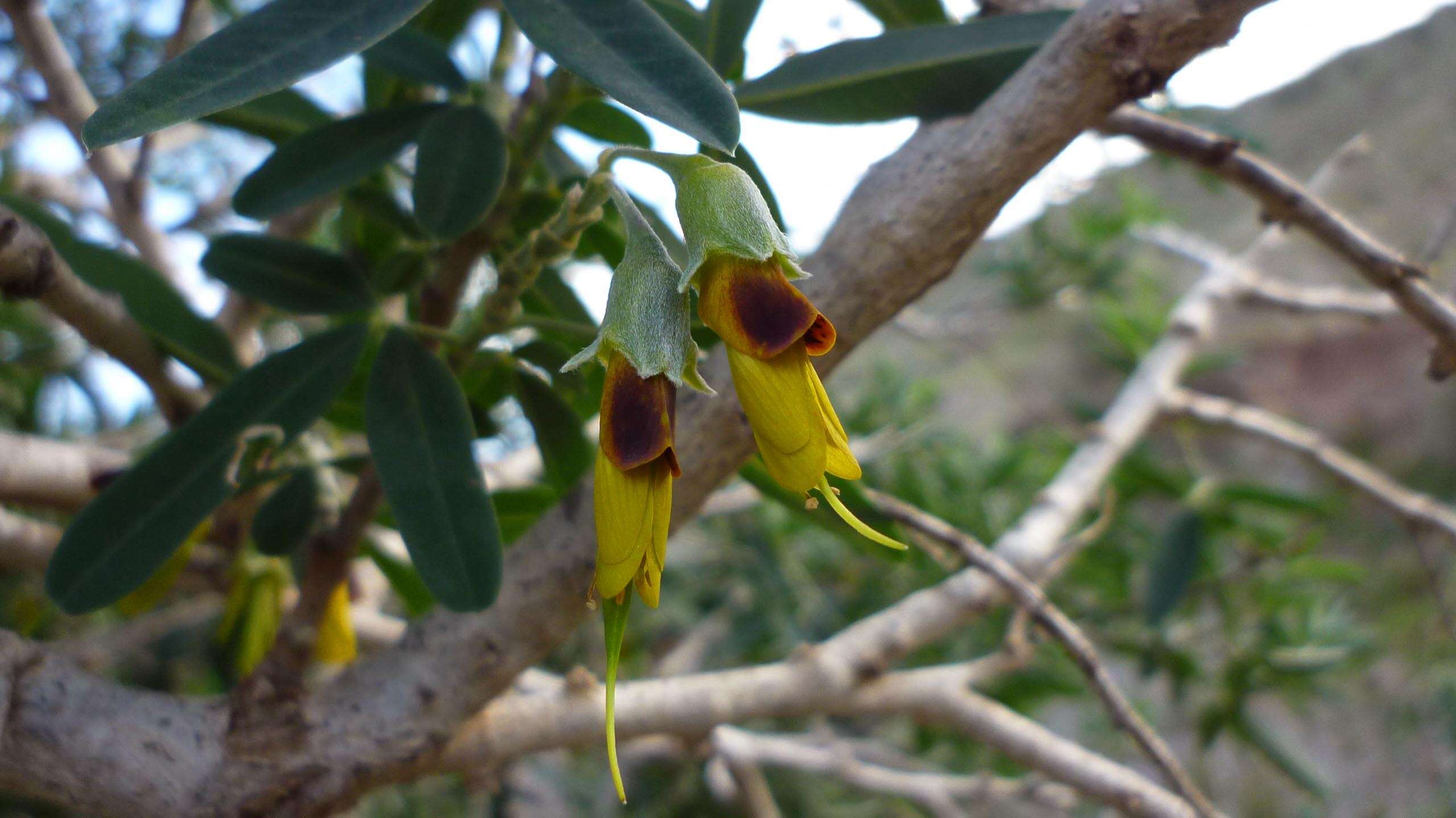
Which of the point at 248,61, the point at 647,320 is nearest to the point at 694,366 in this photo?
the point at 647,320

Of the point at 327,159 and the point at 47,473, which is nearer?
the point at 327,159

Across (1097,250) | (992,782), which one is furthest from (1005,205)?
(1097,250)

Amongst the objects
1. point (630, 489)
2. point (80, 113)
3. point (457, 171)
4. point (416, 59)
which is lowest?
point (630, 489)

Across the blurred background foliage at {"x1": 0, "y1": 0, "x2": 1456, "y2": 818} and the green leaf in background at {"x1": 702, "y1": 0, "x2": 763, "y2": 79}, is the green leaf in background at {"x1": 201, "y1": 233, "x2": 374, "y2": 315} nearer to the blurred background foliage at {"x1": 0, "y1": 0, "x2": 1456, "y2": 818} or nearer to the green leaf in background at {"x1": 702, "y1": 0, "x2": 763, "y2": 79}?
the blurred background foliage at {"x1": 0, "y1": 0, "x2": 1456, "y2": 818}

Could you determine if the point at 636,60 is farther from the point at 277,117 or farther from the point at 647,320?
the point at 277,117

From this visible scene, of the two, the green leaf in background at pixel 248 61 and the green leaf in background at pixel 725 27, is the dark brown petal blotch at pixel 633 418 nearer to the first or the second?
the green leaf in background at pixel 248 61

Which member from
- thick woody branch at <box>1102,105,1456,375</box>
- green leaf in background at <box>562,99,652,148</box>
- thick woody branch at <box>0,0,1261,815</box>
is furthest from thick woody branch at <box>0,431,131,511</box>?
thick woody branch at <box>1102,105,1456,375</box>
